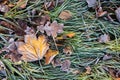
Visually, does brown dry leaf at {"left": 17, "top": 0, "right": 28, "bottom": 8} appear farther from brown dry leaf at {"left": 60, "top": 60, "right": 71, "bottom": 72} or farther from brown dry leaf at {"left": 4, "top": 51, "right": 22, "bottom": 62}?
brown dry leaf at {"left": 60, "top": 60, "right": 71, "bottom": 72}

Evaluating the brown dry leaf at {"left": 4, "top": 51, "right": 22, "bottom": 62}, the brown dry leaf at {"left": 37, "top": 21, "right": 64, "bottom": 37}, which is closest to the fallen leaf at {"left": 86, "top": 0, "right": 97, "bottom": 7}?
the brown dry leaf at {"left": 37, "top": 21, "right": 64, "bottom": 37}

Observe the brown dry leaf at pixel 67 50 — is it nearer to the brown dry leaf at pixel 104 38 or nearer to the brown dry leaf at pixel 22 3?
the brown dry leaf at pixel 104 38

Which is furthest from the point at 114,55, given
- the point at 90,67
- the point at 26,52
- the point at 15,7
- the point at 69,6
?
the point at 15,7

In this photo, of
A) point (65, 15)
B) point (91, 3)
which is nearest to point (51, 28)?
point (65, 15)

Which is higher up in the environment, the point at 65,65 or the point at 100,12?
the point at 100,12

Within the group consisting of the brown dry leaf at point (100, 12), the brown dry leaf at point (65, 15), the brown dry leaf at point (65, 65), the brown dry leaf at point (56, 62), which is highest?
the brown dry leaf at point (65, 15)

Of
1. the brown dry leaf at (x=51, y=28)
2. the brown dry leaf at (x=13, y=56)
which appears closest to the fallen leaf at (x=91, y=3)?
the brown dry leaf at (x=51, y=28)

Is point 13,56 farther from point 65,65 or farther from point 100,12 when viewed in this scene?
point 100,12
